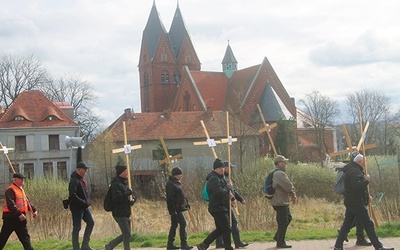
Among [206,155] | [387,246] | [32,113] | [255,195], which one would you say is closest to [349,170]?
[387,246]

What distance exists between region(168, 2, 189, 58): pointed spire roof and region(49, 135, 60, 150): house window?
38.2 meters

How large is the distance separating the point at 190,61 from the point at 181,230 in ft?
251

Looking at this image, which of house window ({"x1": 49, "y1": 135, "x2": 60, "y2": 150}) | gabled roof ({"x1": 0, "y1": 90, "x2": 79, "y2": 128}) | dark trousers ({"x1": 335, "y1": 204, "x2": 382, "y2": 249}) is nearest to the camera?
dark trousers ({"x1": 335, "y1": 204, "x2": 382, "y2": 249})

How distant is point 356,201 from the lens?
37.9 ft

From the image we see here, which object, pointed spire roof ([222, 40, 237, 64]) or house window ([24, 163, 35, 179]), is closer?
house window ([24, 163, 35, 179])

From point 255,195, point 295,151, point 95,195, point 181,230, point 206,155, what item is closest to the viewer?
point 181,230

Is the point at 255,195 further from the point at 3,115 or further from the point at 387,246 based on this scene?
the point at 3,115

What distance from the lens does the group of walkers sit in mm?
11555

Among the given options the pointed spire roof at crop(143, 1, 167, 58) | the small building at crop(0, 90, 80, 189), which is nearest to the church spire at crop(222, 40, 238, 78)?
the pointed spire roof at crop(143, 1, 167, 58)

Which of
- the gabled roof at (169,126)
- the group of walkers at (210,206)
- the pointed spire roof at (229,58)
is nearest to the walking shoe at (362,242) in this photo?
the group of walkers at (210,206)

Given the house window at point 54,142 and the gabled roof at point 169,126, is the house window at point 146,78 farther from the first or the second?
the house window at point 54,142

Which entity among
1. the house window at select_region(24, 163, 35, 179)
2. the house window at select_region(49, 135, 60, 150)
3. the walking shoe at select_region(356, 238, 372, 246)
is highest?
the house window at select_region(49, 135, 60, 150)

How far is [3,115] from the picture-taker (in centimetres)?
5150

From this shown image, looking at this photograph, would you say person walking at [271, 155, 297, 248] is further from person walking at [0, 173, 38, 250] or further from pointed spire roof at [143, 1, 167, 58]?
pointed spire roof at [143, 1, 167, 58]
